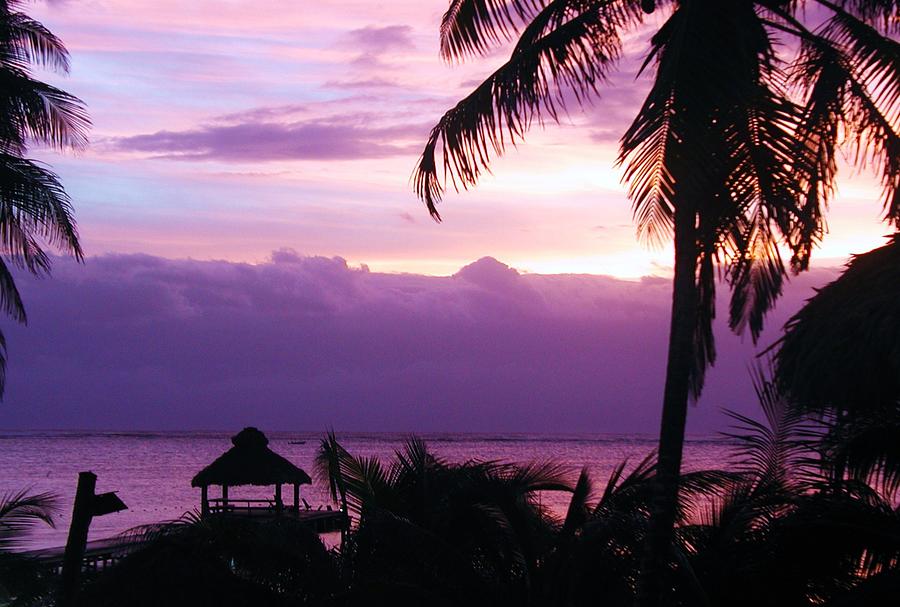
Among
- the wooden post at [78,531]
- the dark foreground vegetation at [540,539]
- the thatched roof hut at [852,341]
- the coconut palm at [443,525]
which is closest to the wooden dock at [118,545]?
the dark foreground vegetation at [540,539]

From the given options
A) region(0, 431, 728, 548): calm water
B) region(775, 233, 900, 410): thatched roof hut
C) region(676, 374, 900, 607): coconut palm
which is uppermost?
region(775, 233, 900, 410): thatched roof hut

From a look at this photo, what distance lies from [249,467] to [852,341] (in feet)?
65.9

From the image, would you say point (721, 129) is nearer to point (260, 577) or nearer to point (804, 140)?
point (804, 140)

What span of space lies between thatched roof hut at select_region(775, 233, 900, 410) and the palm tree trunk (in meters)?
0.88

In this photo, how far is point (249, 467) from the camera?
25.4 metres

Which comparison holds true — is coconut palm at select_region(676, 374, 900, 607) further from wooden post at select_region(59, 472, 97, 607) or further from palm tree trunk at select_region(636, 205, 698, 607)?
wooden post at select_region(59, 472, 97, 607)

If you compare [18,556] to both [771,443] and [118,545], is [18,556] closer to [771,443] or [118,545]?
[118,545]

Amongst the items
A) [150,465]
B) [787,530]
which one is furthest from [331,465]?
[150,465]

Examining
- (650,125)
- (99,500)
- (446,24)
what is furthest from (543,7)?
(99,500)

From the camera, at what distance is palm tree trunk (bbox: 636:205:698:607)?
7.58 meters

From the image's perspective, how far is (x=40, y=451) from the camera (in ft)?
384

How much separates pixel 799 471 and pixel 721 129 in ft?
11.4

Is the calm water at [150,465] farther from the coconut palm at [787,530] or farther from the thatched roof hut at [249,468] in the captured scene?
the coconut palm at [787,530]

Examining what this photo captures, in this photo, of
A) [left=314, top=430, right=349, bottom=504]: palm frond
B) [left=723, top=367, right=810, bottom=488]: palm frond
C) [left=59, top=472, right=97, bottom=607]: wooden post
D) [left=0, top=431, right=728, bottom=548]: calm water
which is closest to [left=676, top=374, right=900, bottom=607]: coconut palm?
[left=723, top=367, right=810, bottom=488]: palm frond
